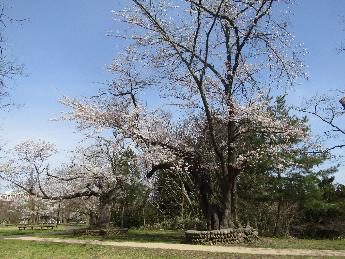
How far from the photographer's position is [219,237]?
1619 centimetres

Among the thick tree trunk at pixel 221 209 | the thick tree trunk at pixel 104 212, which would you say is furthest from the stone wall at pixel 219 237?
the thick tree trunk at pixel 104 212

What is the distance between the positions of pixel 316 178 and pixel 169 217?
12.9m

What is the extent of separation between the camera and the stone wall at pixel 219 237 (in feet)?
52.7

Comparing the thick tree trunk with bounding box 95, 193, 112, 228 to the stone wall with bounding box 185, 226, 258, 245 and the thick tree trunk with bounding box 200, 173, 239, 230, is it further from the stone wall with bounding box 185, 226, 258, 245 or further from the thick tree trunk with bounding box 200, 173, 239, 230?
the stone wall with bounding box 185, 226, 258, 245

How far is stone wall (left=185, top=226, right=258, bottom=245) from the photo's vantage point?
52.7ft

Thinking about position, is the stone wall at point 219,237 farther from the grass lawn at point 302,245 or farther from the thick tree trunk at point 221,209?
the thick tree trunk at point 221,209

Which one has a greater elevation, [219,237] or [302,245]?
[219,237]

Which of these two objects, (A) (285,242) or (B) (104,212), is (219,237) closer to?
(A) (285,242)

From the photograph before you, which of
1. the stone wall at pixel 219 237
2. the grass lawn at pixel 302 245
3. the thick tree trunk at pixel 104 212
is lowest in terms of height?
the grass lawn at pixel 302 245

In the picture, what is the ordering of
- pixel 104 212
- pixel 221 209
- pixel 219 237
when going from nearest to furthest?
pixel 219 237
pixel 221 209
pixel 104 212

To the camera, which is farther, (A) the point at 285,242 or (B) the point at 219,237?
(A) the point at 285,242

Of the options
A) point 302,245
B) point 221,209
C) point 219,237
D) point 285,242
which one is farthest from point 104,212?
point 302,245

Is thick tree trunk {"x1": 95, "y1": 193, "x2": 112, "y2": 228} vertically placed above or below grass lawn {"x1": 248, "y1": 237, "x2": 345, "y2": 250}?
above

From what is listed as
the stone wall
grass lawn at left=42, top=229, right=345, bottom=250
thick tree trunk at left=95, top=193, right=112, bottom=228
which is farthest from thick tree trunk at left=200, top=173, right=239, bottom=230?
thick tree trunk at left=95, top=193, right=112, bottom=228
